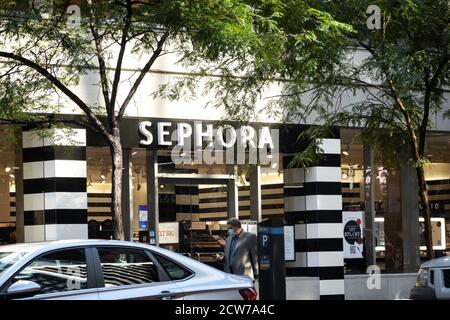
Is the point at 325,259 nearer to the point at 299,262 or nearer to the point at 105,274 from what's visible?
the point at 299,262

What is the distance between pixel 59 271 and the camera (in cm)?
728

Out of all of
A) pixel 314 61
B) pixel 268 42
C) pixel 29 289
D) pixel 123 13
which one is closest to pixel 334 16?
pixel 314 61

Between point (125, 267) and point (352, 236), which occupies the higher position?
point (125, 267)

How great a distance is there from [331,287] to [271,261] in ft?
15.3

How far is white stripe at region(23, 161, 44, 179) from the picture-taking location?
14.9 meters

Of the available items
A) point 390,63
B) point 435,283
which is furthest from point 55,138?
point 435,283

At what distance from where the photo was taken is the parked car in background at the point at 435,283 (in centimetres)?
1165

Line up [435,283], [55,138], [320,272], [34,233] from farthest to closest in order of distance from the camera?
1. [320,272]
2. [34,233]
3. [55,138]
4. [435,283]

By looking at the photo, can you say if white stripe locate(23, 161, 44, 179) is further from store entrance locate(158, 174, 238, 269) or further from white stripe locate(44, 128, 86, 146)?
store entrance locate(158, 174, 238, 269)

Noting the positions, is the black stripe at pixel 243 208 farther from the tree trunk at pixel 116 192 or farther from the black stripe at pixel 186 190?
the tree trunk at pixel 116 192

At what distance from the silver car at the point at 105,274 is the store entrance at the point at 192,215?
821 centimetres

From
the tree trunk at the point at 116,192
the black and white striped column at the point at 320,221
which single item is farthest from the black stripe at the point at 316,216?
the tree trunk at the point at 116,192

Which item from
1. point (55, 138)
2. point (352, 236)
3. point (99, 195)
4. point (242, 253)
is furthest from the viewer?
point (352, 236)

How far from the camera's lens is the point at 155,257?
785 centimetres
